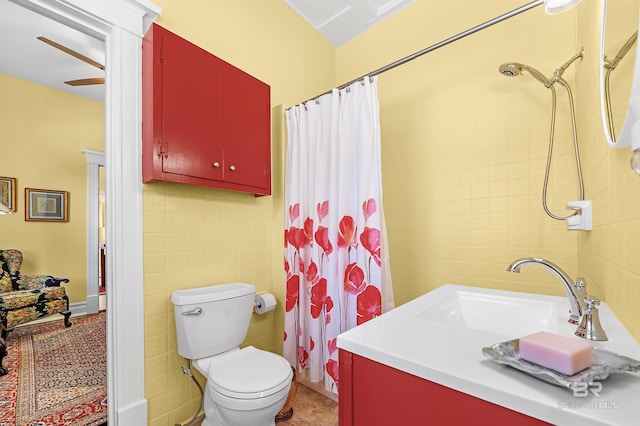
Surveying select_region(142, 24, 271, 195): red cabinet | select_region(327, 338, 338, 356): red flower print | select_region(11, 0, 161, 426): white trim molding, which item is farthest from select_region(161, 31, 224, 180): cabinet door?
select_region(327, 338, 338, 356): red flower print

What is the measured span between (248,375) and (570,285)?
4.23 ft

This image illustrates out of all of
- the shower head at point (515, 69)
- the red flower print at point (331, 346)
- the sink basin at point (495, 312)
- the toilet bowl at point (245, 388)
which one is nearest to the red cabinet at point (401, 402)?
the sink basin at point (495, 312)

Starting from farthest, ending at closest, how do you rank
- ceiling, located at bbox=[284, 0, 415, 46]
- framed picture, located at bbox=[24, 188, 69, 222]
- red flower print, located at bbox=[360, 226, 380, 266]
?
framed picture, located at bbox=[24, 188, 69, 222]
ceiling, located at bbox=[284, 0, 415, 46]
red flower print, located at bbox=[360, 226, 380, 266]

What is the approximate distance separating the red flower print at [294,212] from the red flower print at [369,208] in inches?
21.0

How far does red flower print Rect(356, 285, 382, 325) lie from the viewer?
5.30ft

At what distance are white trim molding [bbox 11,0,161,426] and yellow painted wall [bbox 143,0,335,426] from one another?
57 mm

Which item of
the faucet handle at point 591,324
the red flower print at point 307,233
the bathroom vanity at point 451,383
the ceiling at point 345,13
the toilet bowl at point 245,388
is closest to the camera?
the bathroom vanity at point 451,383

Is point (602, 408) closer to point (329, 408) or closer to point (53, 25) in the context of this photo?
point (329, 408)

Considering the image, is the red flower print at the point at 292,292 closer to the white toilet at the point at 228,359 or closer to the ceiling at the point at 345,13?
the white toilet at the point at 228,359

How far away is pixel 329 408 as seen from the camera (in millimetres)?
1813

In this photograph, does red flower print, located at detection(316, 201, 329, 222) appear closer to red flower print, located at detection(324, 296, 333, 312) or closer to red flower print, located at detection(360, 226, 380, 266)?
red flower print, located at detection(360, 226, 380, 266)

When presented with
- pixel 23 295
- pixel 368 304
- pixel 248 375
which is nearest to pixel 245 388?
pixel 248 375

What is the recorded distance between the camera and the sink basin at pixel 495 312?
118cm

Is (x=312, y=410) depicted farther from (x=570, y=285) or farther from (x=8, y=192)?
(x=8, y=192)
